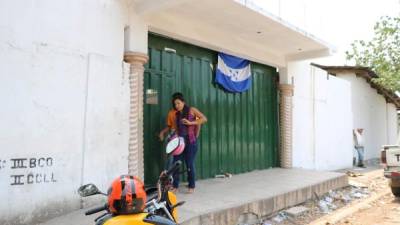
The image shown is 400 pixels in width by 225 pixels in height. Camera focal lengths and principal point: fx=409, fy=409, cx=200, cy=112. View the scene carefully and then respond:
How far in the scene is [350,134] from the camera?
46.8 ft

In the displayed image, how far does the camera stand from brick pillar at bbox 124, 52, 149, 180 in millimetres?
5977

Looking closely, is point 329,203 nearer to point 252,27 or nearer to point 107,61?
point 252,27

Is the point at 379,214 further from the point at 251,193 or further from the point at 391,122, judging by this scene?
the point at 391,122

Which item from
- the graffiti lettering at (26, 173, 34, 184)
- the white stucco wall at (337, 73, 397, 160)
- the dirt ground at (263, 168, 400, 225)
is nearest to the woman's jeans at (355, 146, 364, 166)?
the white stucco wall at (337, 73, 397, 160)

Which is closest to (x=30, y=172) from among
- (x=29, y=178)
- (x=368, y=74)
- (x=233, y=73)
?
(x=29, y=178)

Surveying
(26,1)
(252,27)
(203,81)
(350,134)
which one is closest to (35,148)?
(26,1)

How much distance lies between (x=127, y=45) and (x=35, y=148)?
209cm

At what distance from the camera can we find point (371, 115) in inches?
752

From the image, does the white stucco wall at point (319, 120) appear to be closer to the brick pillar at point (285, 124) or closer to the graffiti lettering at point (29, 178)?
the brick pillar at point (285, 124)

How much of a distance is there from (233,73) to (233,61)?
0.86ft

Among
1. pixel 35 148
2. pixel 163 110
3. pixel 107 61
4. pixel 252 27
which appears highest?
pixel 252 27

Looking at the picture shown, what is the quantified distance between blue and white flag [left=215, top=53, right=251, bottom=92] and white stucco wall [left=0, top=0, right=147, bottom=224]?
9.98ft

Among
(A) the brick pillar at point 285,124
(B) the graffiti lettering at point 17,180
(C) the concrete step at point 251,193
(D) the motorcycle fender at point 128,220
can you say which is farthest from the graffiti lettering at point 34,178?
(A) the brick pillar at point 285,124

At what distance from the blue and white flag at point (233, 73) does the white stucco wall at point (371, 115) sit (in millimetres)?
9179
